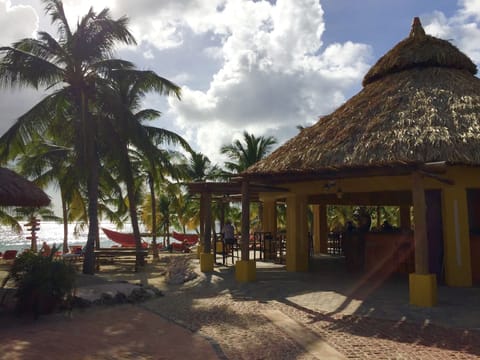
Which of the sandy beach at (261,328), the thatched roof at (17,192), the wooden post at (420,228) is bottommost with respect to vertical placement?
the sandy beach at (261,328)

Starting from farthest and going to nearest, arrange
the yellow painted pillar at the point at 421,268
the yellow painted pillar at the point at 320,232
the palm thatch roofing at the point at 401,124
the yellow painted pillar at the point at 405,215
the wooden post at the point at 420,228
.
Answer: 1. the yellow painted pillar at the point at 320,232
2. the yellow painted pillar at the point at 405,215
3. the palm thatch roofing at the point at 401,124
4. the wooden post at the point at 420,228
5. the yellow painted pillar at the point at 421,268

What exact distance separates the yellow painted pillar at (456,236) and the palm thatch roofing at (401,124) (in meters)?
1.50

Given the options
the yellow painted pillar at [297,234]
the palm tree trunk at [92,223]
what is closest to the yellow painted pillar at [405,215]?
the yellow painted pillar at [297,234]

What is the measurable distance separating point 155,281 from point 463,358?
8.76 metres

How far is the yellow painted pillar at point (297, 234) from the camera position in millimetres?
11867

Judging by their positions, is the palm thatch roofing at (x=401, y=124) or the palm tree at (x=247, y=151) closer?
the palm thatch roofing at (x=401, y=124)

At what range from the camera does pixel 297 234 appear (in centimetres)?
1191

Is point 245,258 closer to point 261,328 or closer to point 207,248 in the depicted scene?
point 207,248

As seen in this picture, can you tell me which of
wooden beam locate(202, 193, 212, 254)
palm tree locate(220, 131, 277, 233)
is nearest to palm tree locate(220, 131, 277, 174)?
palm tree locate(220, 131, 277, 233)

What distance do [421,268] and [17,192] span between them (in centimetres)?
790

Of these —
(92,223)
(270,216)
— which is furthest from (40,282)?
(270,216)

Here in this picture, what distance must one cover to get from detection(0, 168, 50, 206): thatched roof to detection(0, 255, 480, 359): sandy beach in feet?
8.59

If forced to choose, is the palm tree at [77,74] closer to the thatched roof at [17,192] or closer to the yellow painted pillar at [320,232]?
the thatched roof at [17,192]

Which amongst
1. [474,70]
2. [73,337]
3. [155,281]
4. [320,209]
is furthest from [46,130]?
[474,70]
